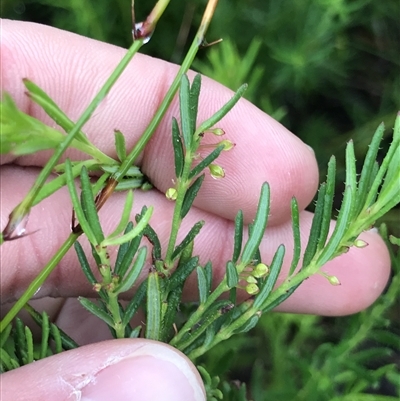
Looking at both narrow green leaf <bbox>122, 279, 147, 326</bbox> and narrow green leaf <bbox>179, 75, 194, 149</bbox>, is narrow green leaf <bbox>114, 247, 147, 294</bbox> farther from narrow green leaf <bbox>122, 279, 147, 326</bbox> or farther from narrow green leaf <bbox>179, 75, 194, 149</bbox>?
narrow green leaf <bbox>179, 75, 194, 149</bbox>

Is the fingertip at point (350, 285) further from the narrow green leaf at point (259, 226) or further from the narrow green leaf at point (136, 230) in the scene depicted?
the narrow green leaf at point (136, 230)

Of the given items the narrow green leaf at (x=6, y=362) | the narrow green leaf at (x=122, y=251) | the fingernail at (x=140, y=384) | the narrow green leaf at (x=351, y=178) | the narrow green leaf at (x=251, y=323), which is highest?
the narrow green leaf at (x=351, y=178)

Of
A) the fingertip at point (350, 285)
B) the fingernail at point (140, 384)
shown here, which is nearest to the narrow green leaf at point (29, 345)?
the fingernail at point (140, 384)

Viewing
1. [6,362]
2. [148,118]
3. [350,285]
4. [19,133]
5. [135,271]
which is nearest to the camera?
[19,133]

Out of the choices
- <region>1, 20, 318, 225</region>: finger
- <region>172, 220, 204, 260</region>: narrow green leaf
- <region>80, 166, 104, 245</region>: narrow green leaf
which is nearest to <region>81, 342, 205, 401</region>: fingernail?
<region>172, 220, 204, 260</region>: narrow green leaf

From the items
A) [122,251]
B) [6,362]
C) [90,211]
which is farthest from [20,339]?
[90,211]

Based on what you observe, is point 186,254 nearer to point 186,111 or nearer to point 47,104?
point 186,111

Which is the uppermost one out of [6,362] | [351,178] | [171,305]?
[351,178]
